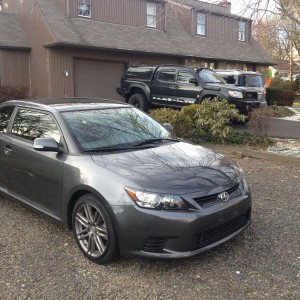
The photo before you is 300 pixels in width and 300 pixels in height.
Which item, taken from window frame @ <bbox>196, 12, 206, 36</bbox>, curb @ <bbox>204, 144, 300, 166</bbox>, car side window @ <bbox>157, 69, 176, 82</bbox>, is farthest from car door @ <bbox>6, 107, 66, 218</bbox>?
window frame @ <bbox>196, 12, 206, 36</bbox>

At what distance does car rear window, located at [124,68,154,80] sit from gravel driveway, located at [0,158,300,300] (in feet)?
33.6

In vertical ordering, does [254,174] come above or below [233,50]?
below

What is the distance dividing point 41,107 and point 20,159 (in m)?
0.67

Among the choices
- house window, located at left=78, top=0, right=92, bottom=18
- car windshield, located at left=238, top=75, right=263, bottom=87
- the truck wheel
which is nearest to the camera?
the truck wheel

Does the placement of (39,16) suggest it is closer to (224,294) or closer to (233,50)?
(233,50)

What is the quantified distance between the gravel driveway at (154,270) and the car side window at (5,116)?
128cm

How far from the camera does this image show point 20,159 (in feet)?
15.7

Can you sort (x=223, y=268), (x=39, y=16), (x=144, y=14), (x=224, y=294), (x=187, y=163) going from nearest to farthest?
(x=224, y=294) < (x=223, y=268) < (x=187, y=163) < (x=39, y=16) < (x=144, y=14)

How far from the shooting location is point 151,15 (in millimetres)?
21375

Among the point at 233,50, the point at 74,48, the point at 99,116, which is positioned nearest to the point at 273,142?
the point at 99,116

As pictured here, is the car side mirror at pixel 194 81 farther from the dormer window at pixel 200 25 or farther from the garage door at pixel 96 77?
the dormer window at pixel 200 25

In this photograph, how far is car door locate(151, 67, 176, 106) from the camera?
45.4 feet

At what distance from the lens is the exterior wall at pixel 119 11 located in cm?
1905

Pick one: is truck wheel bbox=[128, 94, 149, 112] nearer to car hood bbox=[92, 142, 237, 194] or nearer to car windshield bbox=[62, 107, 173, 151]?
car windshield bbox=[62, 107, 173, 151]
